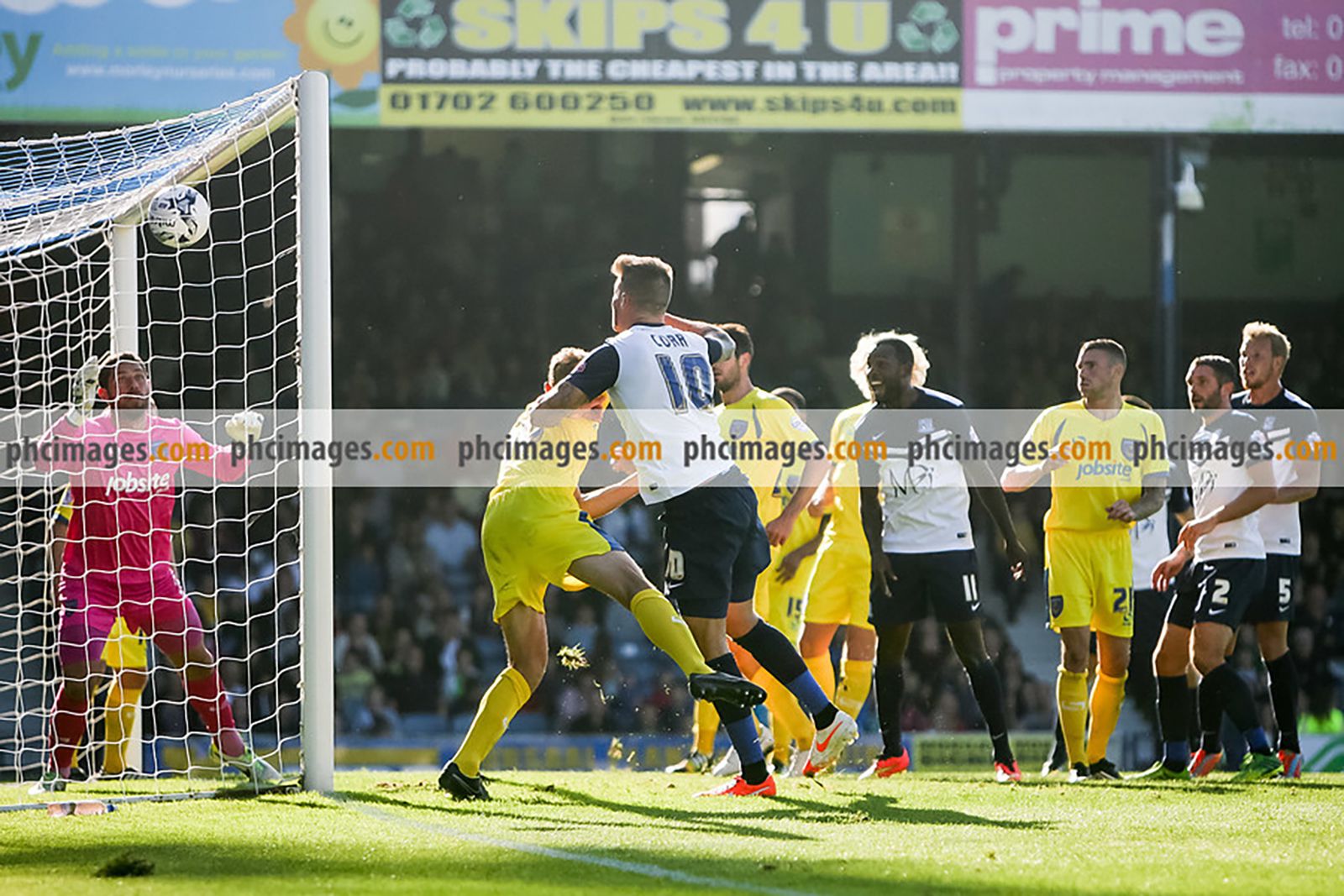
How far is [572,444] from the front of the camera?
6598mm

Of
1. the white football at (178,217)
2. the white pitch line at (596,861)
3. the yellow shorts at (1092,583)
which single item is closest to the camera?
the white pitch line at (596,861)

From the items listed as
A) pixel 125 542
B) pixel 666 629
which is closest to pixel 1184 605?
pixel 666 629

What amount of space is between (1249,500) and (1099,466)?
73cm

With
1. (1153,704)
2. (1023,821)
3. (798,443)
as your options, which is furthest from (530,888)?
(1153,704)

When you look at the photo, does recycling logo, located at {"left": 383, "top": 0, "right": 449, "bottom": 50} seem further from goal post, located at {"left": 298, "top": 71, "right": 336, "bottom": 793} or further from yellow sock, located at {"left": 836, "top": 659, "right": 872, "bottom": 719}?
yellow sock, located at {"left": 836, "top": 659, "right": 872, "bottom": 719}

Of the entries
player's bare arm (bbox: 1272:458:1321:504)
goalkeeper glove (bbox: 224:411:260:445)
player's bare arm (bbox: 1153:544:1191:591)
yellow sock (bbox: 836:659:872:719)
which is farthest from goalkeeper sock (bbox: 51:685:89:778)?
player's bare arm (bbox: 1272:458:1321:504)

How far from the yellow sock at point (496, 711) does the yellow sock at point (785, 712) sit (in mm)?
1556

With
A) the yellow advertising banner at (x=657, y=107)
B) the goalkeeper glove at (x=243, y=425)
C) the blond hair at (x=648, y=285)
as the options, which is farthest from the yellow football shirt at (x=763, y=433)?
the yellow advertising banner at (x=657, y=107)

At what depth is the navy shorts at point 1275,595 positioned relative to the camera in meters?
8.18

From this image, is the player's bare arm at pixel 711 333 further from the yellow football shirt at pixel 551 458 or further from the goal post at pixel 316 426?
the goal post at pixel 316 426

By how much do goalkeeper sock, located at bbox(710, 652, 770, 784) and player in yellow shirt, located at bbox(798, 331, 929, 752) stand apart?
225cm

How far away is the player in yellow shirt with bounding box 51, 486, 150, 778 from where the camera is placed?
8.02 meters

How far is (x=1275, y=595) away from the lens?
26.9ft

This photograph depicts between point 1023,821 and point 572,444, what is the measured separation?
222cm
